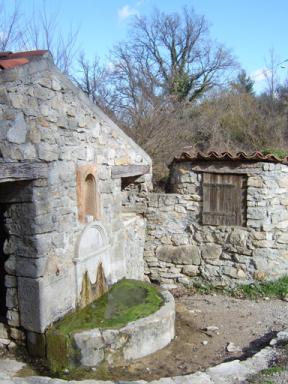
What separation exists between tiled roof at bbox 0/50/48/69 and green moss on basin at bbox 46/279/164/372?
2.96 metres

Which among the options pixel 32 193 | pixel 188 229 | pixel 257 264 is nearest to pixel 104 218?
pixel 32 193

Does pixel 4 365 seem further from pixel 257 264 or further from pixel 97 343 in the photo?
pixel 257 264

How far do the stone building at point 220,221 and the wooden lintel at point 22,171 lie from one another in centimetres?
351

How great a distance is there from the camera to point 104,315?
4.83m

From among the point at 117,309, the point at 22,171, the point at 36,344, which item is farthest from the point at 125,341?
the point at 22,171

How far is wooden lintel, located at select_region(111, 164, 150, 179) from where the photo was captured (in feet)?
19.6

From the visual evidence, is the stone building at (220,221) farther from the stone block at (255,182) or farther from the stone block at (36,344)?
the stone block at (36,344)

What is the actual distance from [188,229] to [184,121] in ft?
18.8

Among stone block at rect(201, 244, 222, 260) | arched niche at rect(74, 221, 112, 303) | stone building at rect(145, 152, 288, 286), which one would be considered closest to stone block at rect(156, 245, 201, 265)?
stone building at rect(145, 152, 288, 286)

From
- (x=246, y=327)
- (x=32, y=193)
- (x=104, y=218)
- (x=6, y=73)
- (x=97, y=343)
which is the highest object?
(x=6, y=73)

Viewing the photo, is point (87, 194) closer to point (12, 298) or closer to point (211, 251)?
point (12, 298)

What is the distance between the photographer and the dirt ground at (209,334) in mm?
4461

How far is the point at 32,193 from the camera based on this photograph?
4.18m

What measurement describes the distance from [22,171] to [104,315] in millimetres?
2119
